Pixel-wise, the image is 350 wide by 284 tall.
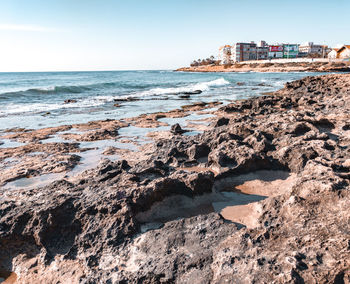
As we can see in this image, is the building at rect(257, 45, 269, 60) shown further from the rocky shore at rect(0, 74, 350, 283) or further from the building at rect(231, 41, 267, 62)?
the rocky shore at rect(0, 74, 350, 283)

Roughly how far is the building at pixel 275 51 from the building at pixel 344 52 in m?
46.3

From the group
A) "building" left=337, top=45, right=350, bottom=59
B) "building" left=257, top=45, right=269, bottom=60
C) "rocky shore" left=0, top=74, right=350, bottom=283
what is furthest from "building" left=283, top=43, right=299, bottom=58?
"rocky shore" left=0, top=74, right=350, bottom=283

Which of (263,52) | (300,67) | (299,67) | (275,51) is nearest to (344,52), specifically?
(300,67)

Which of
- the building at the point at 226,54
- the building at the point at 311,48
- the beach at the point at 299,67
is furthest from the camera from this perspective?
the building at the point at 311,48

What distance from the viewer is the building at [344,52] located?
6903 centimetres

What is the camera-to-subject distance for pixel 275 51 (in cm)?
11806

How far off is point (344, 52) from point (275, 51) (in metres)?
49.6

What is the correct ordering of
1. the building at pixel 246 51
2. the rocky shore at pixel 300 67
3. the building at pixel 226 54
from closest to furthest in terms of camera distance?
the rocky shore at pixel 300 67, the building at pixel 246 51, the building at pixel 226 54

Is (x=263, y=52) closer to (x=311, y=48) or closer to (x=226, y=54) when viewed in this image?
(x=226, y=54)

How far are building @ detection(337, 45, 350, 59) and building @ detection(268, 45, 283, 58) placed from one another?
46338 mm

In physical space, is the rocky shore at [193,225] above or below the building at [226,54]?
below

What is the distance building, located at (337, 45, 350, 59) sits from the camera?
226 feet

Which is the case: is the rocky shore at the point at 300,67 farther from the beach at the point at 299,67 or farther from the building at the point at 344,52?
the building at the point at 344,52

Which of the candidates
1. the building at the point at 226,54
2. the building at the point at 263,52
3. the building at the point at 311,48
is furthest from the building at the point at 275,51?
the building at the point at 226,54
